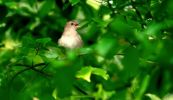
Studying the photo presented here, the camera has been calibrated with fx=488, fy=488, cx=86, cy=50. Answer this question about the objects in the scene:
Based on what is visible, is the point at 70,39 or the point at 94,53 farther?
the point at 70,39

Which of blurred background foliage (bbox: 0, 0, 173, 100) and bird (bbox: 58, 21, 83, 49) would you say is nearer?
blurred background foliage (bbox: 0, 0, 173, 100)

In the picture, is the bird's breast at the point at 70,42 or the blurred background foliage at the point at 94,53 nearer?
the blurred background foliage at the point at 94,53

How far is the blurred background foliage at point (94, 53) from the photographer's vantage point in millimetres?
1025

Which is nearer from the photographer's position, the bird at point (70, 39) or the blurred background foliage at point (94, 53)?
the blurred background foliage at point (94, 53)

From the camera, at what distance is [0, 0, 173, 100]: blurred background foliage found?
1025 millimetres

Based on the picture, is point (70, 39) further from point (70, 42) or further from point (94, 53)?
point (94, 53)

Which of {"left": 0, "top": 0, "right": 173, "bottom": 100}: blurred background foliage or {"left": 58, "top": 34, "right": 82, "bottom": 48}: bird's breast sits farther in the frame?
{"left": 58, "top": 34, "right": 82, "bottom": 48}: bird's breast

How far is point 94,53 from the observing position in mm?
1121

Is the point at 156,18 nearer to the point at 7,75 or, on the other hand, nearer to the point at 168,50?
the point at 168,50

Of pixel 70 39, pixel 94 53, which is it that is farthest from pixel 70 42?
pixel 94 53

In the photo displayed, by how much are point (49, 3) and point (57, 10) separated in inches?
20.2

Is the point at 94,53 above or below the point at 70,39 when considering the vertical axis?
above

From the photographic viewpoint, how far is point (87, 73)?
5.25 feet

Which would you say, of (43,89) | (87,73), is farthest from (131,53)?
(43,89)
